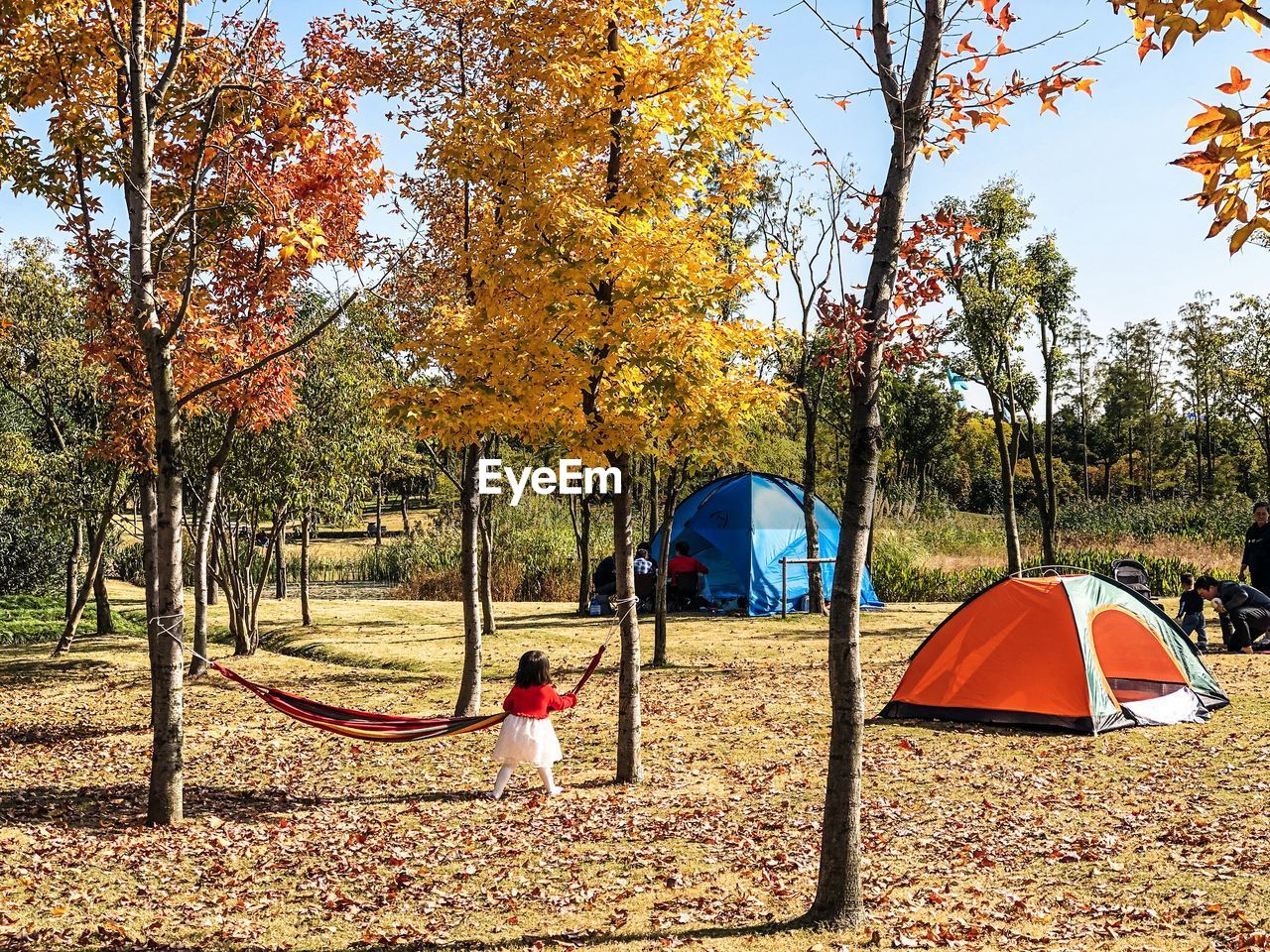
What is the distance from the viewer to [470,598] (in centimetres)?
1083

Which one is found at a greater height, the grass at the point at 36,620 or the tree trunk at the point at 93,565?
the tree trunk at the point at 93,565

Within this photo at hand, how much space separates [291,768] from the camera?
30.3 ft

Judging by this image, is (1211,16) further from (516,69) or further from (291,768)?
(291,768)

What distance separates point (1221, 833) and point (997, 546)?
19.8 meters

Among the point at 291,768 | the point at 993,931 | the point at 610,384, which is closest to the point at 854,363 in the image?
the point at 993,931

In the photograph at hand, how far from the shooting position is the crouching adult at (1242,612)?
13555mm

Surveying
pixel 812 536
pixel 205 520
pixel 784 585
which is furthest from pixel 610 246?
pixel 812 536

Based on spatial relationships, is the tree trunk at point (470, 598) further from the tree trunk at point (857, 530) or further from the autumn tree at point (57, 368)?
the autumn tree at point (57, 368)

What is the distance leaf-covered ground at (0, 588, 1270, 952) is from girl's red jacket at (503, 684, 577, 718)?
0.67 m

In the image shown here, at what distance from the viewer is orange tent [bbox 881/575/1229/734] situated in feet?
31.6

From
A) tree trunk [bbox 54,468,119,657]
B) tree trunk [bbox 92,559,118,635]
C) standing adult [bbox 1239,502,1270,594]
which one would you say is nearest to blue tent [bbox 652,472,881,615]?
standing adult [bbox 1239,502,1270,594]

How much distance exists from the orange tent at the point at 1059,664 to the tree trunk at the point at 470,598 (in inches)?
168

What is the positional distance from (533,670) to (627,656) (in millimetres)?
761

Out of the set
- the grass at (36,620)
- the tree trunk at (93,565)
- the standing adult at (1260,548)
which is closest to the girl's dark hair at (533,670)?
the tree trunk at (93,565)
